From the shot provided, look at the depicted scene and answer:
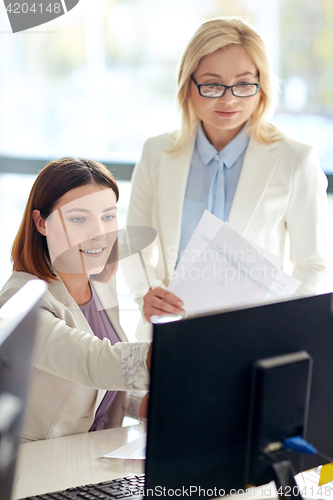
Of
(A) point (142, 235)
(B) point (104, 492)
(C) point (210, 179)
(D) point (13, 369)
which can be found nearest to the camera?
(D) point (13, 369)

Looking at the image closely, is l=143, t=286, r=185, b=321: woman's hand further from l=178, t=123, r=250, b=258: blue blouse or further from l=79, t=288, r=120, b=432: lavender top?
l=178, t=123, r=250, b=258: blue blouse

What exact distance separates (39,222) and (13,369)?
0.78m

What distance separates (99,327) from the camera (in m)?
1.39

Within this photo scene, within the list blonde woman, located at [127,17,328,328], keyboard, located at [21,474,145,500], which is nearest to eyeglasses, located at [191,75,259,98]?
blonde woman, located at [127,17,328,328]

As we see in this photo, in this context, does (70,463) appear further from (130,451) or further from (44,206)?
(44,206)

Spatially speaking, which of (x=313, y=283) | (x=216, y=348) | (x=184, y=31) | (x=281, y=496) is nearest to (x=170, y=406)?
(x=216, y=348)

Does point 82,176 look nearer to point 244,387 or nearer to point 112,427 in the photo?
point 112,427

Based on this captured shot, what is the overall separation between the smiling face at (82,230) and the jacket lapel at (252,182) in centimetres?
59

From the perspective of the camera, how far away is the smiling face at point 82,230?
135cm

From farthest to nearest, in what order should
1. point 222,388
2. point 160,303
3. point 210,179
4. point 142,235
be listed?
point 210,179 → point 142,235 → point 160,303 → point 222,388

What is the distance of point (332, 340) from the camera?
87 cm

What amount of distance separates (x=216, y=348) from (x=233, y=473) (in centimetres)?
22

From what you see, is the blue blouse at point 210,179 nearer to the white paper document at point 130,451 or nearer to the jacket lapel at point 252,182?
the jacket lapel at point 252,182

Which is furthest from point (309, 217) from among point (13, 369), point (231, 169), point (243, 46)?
point (13, 369)
